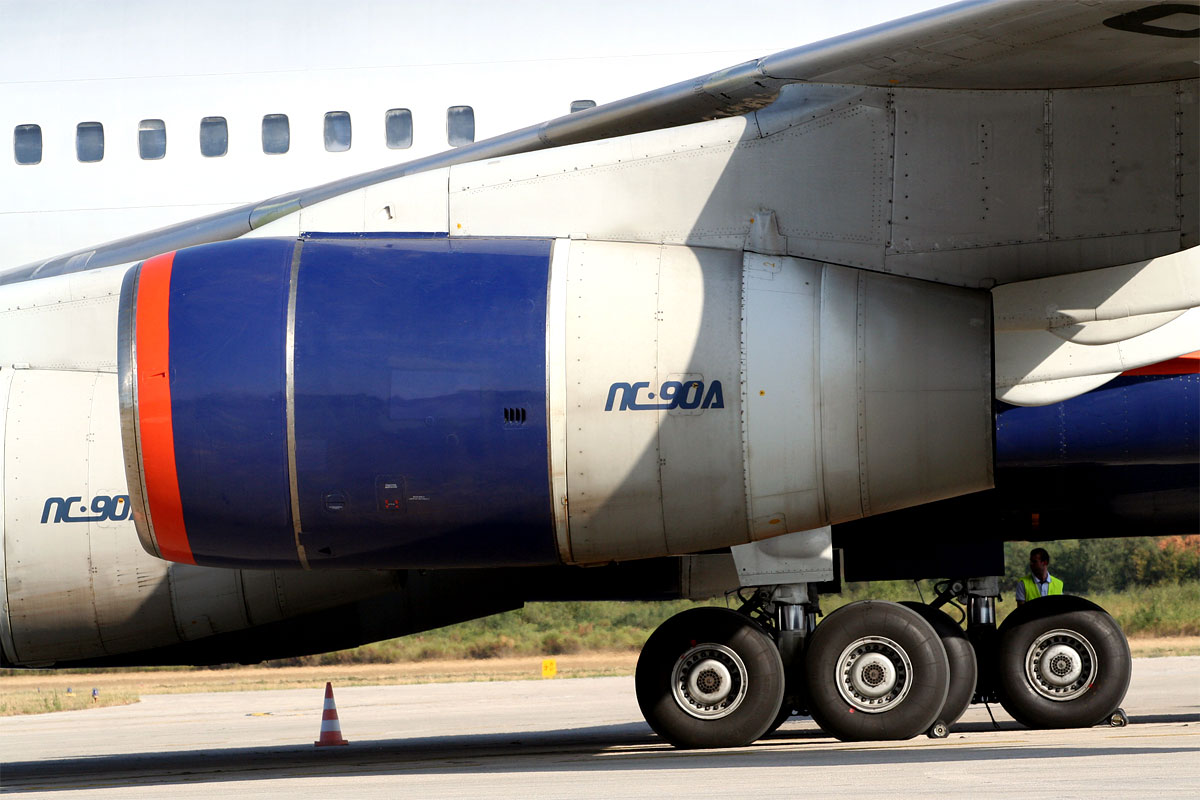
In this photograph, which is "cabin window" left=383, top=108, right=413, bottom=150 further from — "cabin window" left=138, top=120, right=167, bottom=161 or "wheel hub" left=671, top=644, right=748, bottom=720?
"wheel hub" left=671, top=644, right=748, bottom=720

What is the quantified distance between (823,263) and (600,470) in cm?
187

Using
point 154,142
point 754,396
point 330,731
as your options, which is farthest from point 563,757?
point 154,142

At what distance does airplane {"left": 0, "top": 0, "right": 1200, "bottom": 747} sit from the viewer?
7793 millimetres

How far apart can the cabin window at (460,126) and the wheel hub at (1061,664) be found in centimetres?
573

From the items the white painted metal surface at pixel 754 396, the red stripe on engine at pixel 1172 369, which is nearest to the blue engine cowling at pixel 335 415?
the white painted metal surface at pixel 754 396

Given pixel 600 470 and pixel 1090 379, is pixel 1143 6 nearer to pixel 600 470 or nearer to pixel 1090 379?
pixel 1090 379

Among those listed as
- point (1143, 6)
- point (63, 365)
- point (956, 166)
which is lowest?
point (63, 365)

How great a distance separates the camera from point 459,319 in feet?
26.0

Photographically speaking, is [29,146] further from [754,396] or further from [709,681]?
[709,681]

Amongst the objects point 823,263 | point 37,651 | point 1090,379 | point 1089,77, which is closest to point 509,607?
point 37,651

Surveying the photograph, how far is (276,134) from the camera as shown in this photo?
35.6 ft

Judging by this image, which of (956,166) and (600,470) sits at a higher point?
(956,166)

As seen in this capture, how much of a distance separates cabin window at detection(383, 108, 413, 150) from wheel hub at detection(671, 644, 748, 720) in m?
4.52

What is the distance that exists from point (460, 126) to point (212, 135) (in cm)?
197
